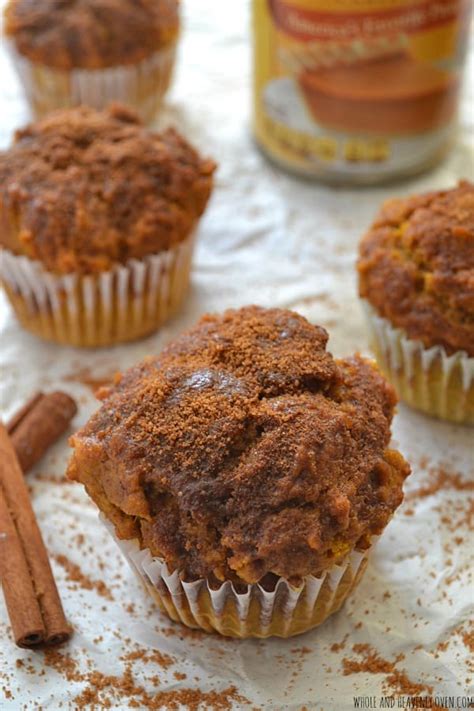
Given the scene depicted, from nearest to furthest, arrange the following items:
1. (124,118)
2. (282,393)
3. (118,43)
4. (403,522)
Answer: (282,393) < (403,522) < (124,118) < (118,43)

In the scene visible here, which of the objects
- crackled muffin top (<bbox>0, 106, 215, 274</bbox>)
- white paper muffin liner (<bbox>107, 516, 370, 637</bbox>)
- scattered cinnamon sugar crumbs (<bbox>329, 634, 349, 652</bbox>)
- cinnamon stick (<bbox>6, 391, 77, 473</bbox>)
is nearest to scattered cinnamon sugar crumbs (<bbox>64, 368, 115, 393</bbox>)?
cinnamon stick (<bbox>6, 391, 77, 473</bbox>)

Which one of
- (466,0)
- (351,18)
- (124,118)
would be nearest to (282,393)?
(124,118)

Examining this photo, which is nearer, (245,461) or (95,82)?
(245,461)

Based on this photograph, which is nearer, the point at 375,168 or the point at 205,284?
the point at 205,284

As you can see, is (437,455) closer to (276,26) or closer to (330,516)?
(330,516)

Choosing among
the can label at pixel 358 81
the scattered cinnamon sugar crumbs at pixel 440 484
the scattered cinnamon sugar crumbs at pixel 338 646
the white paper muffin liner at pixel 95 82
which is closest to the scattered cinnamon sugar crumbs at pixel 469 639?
the scattered cinnamon sugar crumbs at pixel 338 646

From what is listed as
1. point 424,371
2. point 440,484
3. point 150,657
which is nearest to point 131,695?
point 150,657

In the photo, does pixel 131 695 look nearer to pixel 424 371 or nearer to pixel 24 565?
pixel 24 565
